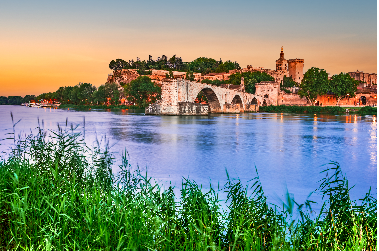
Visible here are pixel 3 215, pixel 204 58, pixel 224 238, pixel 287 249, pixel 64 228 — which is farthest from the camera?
pixel 204 58

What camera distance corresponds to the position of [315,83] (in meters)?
56.2

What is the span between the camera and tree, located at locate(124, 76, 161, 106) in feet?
201

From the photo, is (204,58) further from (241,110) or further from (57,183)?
(57,183)

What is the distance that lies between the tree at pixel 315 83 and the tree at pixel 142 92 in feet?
82.8

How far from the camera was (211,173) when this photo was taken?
7637 mm

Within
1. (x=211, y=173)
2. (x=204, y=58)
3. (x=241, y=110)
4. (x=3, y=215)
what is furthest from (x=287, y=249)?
(x=204, y=58)

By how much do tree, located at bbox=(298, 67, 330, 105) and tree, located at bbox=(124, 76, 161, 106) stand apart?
2522 centimetres

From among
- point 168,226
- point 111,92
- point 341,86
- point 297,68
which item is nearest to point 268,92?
point 341,86

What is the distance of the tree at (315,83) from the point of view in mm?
55709

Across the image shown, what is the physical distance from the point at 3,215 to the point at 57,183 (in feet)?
2.28

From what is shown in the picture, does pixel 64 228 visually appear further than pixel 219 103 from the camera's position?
No

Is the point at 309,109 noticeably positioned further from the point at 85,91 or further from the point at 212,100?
the point at 85,91

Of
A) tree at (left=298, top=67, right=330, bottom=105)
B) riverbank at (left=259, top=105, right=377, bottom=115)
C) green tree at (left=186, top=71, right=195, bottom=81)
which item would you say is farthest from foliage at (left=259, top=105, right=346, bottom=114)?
green tree at (left=186, top=71, right=195, bottom=81)

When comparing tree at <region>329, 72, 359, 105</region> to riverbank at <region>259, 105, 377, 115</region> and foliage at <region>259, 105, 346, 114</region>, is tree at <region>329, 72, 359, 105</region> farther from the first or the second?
foliage at <region>259, 105, 346, 114</region>
